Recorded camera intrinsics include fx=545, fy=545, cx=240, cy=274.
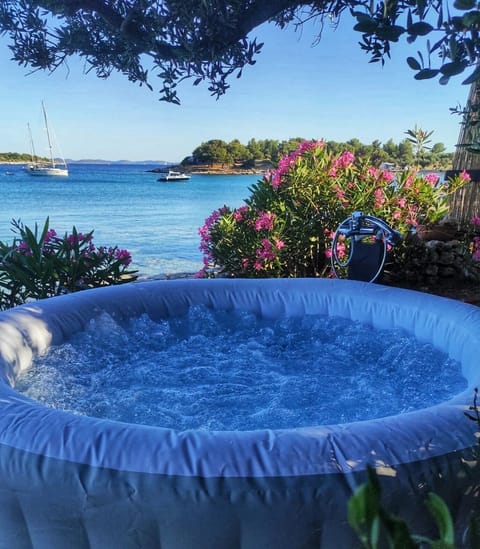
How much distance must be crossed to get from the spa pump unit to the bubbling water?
1.59 ft

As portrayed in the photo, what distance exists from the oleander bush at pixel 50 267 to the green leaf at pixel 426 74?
320cm

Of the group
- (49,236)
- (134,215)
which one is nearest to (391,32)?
(49,236)

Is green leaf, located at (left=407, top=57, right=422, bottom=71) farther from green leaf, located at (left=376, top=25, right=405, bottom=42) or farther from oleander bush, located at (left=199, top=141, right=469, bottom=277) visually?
oleander bush, located at (left=199, top=141, right=469, bottom=277)

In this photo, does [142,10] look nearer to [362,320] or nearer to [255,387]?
[255,387]

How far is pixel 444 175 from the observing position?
4871 millimetres

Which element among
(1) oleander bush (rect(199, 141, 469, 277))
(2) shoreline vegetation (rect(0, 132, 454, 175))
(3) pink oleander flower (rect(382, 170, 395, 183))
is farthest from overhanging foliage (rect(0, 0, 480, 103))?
(2) shoreline vegetation (rect(0, 132, 454, 175))

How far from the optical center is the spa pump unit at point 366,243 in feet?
10.6

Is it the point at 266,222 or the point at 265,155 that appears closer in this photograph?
the point at 266,222

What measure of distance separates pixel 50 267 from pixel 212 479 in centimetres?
262

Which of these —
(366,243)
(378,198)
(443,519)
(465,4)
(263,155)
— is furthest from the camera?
(263,155)

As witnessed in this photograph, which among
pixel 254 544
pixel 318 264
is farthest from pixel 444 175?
pixel 254 544

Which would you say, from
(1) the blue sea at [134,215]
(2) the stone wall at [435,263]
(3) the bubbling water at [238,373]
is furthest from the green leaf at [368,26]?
(1) the blue sea at [134,215]

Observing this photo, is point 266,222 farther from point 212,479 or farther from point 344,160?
point 212,479

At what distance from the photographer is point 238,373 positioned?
2754 mm
